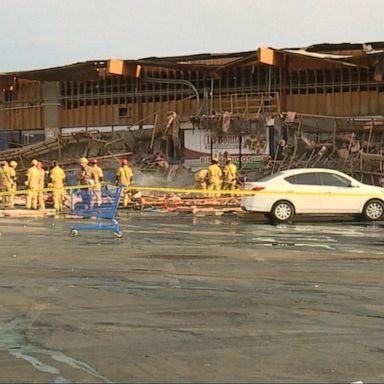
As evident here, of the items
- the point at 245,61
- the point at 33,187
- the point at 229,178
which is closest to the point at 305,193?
the point at 229,178

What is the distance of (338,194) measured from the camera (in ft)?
67.3

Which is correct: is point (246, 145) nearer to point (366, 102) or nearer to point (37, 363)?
point (366, 102)

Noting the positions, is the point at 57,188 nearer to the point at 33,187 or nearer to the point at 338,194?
the point at 33,187

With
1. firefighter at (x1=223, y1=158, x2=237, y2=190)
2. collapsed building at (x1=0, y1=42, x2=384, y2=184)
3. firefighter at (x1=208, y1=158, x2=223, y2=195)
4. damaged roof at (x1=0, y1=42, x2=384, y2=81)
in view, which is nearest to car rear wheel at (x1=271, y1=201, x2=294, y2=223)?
firefighter at (x1=208, y1=158, x2=223, y2=195)

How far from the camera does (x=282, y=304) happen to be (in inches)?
343

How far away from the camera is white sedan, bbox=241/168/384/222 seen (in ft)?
67.4

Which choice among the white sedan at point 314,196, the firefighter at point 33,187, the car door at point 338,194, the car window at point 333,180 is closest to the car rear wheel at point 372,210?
the white sedan at point 314,196

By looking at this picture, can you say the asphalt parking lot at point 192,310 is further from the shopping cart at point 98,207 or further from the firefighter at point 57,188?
the firefighter at point 57,188

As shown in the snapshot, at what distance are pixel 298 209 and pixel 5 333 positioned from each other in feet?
46.4

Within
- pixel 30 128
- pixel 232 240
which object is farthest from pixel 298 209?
pixel 30 128

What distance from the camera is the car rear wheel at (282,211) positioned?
20625mm

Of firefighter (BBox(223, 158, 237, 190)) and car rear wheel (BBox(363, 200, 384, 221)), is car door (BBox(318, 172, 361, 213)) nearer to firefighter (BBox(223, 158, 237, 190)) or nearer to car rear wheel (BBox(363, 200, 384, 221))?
car rear wheel (BBox(363, 200, 384, 221))

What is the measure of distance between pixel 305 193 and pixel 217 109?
53.5ft

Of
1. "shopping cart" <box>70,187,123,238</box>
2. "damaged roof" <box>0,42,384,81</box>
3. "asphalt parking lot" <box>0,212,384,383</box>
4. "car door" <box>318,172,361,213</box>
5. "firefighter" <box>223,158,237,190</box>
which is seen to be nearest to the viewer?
"asphalt parking lot" <box>0,212,384,383</box>
